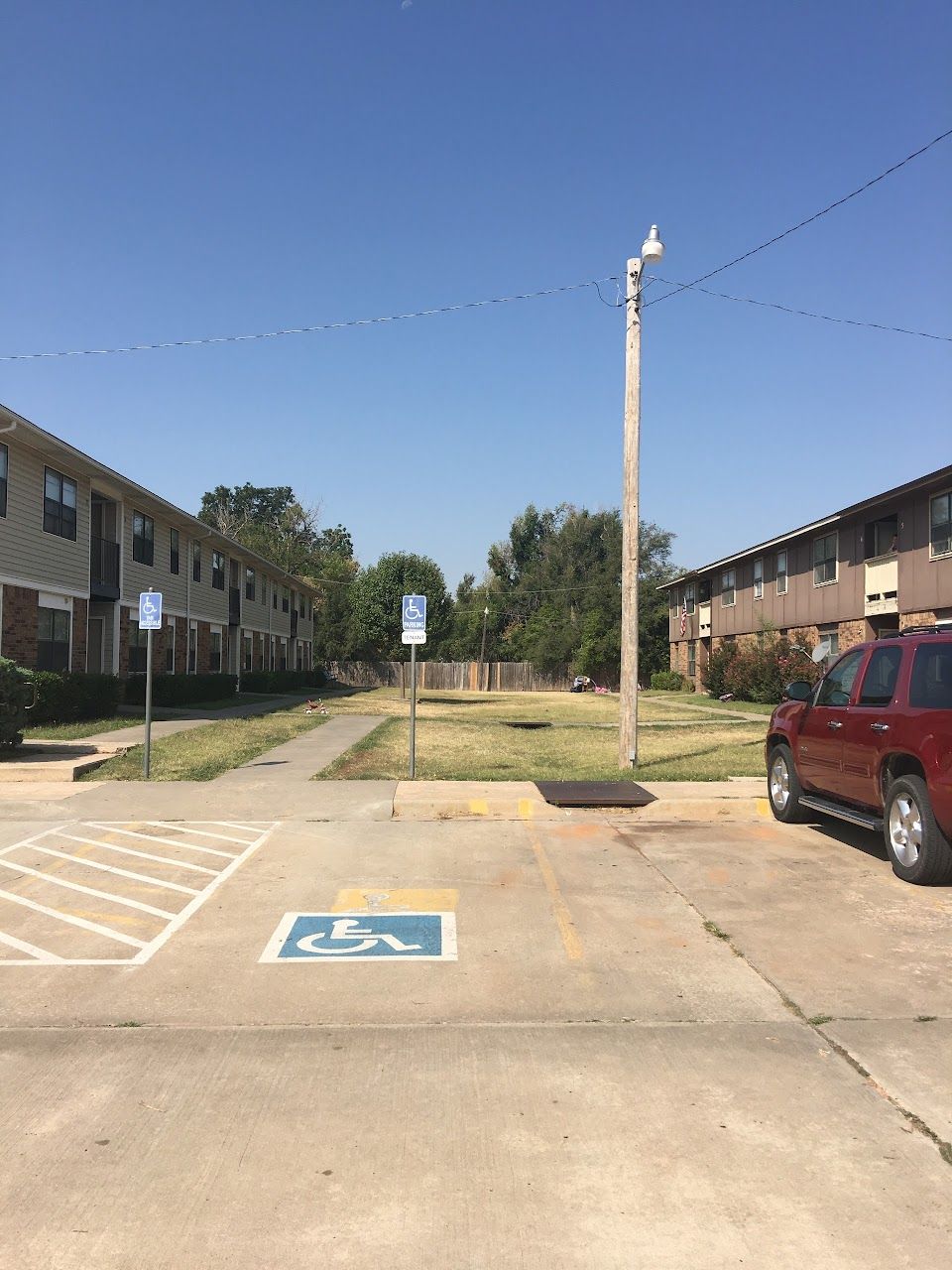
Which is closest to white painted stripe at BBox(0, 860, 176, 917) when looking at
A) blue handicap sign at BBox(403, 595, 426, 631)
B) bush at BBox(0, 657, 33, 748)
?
blue handicap sign at BBox(403, 595, 426, 631)

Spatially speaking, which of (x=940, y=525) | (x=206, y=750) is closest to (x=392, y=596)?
(x=940, y=525)

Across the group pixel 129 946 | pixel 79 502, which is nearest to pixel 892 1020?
pixel 129 946

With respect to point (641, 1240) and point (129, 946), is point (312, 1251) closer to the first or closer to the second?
point (641, 1240)

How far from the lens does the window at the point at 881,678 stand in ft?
26.7

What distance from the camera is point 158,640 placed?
30.1 metres

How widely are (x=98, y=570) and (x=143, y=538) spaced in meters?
2.85

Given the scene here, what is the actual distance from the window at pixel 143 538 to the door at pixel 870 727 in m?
23.4

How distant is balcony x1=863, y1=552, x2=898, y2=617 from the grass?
16191 millimetres

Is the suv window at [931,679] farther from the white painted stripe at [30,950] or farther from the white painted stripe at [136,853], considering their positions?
the white painted stripe at [30,950]

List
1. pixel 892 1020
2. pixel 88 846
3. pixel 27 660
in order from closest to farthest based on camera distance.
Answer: pixel 892 1020
pixel 88 846
pixel 27 660

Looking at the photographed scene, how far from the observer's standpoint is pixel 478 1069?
13.7 feet

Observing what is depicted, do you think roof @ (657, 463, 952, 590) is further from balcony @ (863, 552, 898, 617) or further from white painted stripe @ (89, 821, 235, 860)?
white painted stripe @ (89, 821, 235, 860)

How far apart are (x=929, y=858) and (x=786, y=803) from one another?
2.95 meters

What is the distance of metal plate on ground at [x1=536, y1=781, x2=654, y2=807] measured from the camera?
1109 cm
